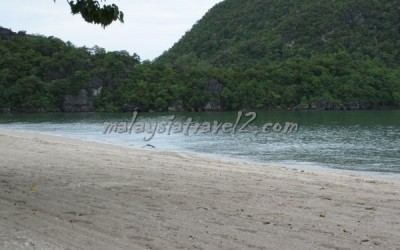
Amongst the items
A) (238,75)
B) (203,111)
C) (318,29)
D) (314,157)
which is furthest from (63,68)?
(314,157)

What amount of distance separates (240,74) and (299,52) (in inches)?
1274

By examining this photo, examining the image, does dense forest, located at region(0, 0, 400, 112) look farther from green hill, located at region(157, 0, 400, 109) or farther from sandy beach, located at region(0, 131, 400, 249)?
sandy beach, located at region(0, 131, 400, 249)

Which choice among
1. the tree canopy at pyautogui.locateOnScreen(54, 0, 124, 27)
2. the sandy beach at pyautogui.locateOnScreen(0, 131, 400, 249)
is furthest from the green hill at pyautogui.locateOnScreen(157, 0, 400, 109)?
the tree canopy at pyautogui.locateOnScreen(54, 0, 124, 27)

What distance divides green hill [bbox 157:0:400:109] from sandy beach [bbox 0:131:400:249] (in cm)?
11209

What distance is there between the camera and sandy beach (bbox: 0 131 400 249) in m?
6.52

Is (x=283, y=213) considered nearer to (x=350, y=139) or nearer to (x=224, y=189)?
(x=224, y=189)

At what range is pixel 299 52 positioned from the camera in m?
156

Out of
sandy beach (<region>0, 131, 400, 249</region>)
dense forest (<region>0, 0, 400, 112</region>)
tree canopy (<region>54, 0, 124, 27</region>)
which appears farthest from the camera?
dense forest (<region>0, 0, 400, 112</region>)

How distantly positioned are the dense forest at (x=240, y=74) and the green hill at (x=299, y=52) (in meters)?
0.29

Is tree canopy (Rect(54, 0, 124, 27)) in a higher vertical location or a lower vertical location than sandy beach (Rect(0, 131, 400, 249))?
higher

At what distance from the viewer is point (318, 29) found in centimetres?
15875

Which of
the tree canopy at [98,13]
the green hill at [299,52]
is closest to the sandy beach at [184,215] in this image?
the tree canopy at [98,13]

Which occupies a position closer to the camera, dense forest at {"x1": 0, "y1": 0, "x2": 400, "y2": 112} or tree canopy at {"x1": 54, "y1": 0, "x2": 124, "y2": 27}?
tree canopy at {"x1": 54, "y1": 0, "x2": 124, "y2": 27}

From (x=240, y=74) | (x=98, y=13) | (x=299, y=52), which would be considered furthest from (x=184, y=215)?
(x=299, y=52)
